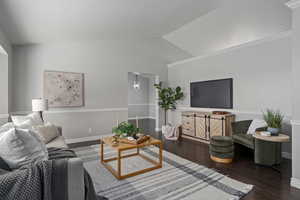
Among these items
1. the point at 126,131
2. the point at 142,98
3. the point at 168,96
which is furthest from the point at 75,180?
the point at 142,98

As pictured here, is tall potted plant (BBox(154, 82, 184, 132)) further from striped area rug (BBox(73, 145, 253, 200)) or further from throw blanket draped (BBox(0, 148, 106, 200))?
throw blanket draped (BBox(0, 148, 106, 200))

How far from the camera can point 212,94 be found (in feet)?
14.9

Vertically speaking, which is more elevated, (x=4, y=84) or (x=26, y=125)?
(x=4, y=84)

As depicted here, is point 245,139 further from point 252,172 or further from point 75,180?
point 75,180

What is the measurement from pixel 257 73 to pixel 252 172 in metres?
2.28

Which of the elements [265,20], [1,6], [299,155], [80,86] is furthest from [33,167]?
[265,20]

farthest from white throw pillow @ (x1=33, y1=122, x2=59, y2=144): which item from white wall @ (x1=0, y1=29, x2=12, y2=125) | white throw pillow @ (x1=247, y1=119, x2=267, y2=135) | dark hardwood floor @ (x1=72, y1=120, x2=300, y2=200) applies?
white throw pillow @ (x1=247, y1=119, x2=267, y2=135)

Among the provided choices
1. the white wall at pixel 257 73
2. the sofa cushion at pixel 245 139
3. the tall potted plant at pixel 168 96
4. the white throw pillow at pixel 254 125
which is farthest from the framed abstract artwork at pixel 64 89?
the white throw pillow at pixel 254 125

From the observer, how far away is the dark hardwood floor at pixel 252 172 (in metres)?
1.94

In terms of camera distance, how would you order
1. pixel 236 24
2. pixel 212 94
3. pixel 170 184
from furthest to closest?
1. pixel 212 94
2. pixel 236 24
3. pixel 170 184

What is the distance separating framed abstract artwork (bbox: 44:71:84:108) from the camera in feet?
13.2

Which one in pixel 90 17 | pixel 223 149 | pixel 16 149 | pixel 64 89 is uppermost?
pixel 90 17

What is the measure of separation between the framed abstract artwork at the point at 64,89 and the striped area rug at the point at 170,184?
2054mm

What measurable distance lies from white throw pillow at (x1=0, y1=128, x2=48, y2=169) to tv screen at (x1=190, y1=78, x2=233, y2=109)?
423cm
